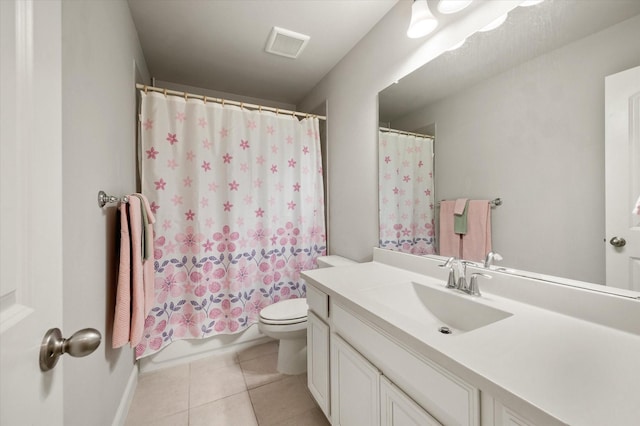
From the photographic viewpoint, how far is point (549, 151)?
93cm

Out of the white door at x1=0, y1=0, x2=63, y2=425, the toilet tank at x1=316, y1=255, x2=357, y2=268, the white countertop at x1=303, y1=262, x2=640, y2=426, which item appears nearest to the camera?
the white door at x1=0, y1=0, x2=63, y2=425

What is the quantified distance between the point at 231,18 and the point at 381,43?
38.9 inches

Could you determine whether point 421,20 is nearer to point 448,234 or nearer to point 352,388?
point 448,234

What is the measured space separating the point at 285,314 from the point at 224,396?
1.93 feet

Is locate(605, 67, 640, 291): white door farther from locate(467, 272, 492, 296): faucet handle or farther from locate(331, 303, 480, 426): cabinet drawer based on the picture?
locate(331, 303, 480, 426): cabinet drawer

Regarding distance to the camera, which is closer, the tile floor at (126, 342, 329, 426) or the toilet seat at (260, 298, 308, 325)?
the tile floor at (126, 342, 329, 426)

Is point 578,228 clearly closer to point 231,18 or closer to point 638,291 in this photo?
point 638,291

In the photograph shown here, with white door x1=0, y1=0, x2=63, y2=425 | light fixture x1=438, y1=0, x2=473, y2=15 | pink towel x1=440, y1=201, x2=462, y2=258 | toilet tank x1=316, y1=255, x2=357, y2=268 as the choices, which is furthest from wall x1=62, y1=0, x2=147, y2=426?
pink towel x1=440, y1=201, x2=462, y2=258

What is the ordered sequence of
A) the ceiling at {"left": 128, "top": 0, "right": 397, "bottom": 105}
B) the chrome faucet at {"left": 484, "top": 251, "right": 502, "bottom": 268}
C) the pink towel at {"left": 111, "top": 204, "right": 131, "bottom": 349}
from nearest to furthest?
the chrome faucet at {"left": 484, "top": 251, "right": 502, "bottom": 268}, the pink towel at {"left": 111, "top": 204, "right": 131, "bottom": 349}, the ceiling at {"left": 128, "top": 0, "right": 397, "bottom": 105}

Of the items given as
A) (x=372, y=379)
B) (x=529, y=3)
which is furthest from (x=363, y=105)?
(x=372, y=379)

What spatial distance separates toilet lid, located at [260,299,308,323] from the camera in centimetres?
171

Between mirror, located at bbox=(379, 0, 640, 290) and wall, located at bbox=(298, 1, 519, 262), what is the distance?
167 mm

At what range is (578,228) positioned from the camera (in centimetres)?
89

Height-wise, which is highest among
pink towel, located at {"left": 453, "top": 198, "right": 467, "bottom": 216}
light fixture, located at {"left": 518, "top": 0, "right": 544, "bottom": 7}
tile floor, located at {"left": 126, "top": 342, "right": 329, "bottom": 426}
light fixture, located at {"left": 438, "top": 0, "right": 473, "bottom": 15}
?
light fixture, located at {"left": 438, "top": 0, "right": 473, "bottom": 15}
